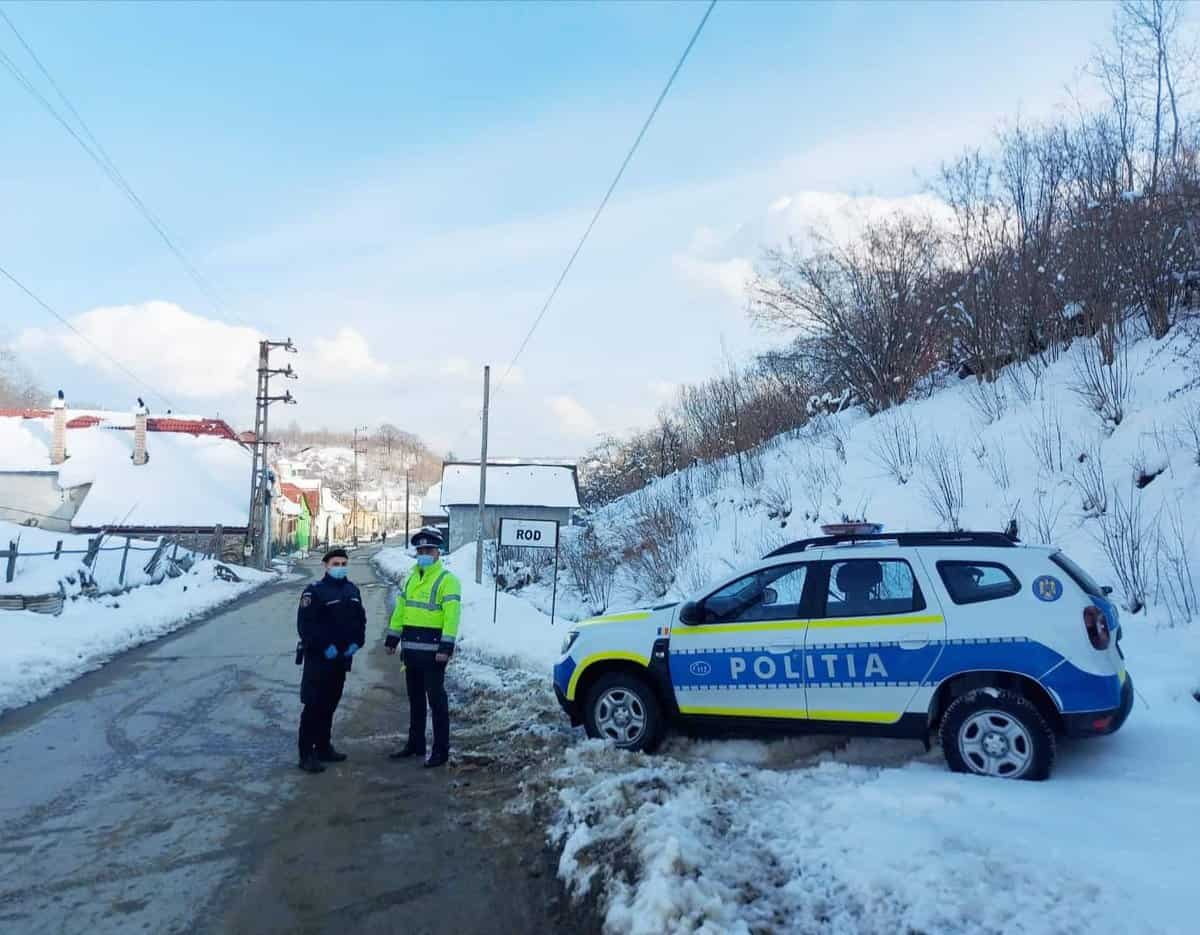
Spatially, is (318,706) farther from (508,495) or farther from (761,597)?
(508,495)

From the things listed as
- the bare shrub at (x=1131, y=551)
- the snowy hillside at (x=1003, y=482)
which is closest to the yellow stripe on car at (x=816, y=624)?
the snowy hillside at (x=1003, y=482)

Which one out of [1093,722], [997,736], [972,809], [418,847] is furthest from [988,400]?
[418,847]

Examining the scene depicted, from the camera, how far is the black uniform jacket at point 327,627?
7.37m

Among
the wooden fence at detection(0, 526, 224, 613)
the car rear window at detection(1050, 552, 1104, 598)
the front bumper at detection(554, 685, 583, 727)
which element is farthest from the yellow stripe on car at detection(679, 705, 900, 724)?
the wooden fence at detection(0, 526, 224, 613)

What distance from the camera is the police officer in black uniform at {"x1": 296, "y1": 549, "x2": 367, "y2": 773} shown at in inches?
286

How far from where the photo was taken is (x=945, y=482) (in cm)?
1334

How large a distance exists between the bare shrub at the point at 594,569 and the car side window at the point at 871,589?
46.7 feet

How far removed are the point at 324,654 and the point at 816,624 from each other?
4136 millimetres

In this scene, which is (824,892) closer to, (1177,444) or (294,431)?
(1177,444)

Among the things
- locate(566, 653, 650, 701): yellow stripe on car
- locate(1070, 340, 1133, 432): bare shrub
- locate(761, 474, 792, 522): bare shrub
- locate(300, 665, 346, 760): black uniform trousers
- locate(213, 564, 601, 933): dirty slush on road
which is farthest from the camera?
locate(761, 474, 792, 522): bare shrub

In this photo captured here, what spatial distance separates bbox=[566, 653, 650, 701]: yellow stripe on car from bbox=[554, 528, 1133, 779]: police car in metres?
0.02

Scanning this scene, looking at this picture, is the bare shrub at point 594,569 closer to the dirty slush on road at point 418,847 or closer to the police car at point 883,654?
the dirty slush on road at point 418,847

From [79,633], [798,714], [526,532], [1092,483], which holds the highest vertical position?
[1092,483]

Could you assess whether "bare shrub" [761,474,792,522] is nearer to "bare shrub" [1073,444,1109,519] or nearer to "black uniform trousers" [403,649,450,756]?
"bare shrub" [1073,444,1109,519]
